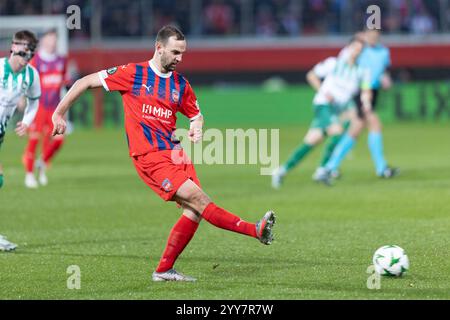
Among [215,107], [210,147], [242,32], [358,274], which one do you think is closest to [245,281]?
[358,274]

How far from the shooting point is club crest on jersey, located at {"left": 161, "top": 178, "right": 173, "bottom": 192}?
25.0 feet

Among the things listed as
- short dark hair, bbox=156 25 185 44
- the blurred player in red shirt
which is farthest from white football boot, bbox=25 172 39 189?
short dark hair, bbox=156 25 185 44

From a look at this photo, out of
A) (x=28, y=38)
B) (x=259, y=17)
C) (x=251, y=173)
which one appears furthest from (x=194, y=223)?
(x=259, y=17)

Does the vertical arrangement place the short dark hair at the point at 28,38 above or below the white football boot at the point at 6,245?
above

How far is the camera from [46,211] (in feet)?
41.5

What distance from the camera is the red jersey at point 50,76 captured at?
655 inches

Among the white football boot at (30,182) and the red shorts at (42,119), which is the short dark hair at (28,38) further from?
the red shorts at (42,119)

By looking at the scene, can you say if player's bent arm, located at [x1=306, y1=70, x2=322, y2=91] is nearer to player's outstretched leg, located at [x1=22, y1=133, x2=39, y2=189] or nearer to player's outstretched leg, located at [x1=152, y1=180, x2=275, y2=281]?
player's outstretched leg, located at [x1=22, y1=133, x2=39, y2=189]

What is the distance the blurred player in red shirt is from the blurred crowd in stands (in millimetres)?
14645

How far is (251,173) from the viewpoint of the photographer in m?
17.8

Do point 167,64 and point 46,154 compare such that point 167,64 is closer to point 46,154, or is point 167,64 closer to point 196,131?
point 196,131

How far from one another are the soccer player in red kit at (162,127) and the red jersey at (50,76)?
8.99 m

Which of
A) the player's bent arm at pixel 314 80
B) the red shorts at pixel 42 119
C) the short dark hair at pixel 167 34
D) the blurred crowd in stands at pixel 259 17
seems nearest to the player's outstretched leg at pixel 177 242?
the short dark hair at pixel 167 34
